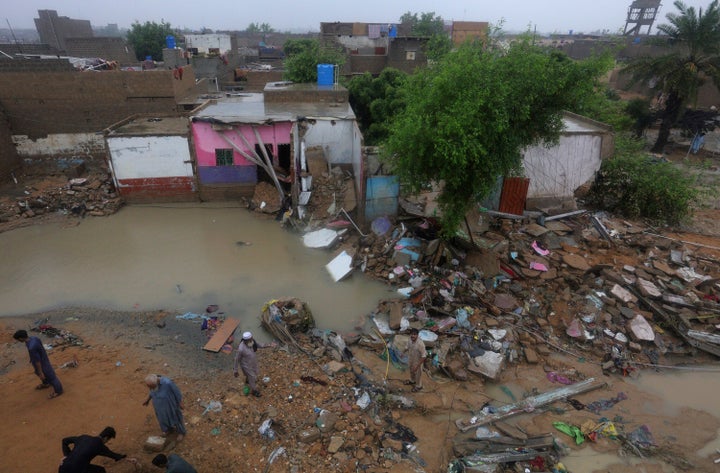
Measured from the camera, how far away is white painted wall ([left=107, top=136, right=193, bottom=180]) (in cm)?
1345

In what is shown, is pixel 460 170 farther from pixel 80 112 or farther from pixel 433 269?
pixel 80 112

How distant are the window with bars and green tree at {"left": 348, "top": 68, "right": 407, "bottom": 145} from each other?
6918mm

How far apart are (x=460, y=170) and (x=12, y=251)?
1235 centimetres

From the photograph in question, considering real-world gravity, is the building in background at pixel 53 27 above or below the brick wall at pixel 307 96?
above

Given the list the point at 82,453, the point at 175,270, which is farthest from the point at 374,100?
the point at 82,453

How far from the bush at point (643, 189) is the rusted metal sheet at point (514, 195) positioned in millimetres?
2864

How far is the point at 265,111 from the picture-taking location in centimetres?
1540

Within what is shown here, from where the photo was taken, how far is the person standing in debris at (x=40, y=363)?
6004mm

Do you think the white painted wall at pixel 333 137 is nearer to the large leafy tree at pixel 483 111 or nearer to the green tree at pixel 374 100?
the green tree at pixel 374 100

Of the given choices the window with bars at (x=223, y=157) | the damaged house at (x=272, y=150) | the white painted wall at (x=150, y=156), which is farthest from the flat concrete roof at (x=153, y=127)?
the window with bars at (x=223, y=157)

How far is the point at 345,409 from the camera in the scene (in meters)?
6.26

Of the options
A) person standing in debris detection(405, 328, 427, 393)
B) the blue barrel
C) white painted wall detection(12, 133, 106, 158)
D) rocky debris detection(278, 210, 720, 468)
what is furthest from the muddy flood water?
the blue barrel

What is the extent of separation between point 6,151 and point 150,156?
21.7ft

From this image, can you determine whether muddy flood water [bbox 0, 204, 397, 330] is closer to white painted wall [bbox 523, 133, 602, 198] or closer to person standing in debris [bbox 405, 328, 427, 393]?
person standing in debris [bbox 405, 328, 427, 393]
